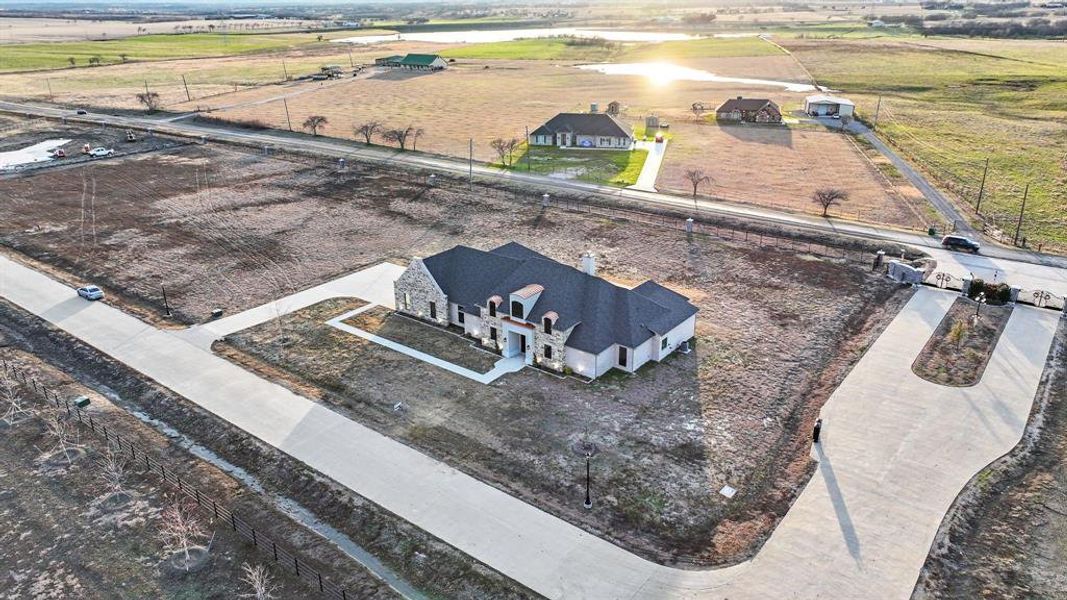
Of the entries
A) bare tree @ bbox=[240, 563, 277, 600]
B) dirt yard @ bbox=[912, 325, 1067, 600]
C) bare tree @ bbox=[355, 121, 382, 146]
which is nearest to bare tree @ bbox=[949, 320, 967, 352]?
dirt yard @ bbox=[912, 325, 1067, 600]

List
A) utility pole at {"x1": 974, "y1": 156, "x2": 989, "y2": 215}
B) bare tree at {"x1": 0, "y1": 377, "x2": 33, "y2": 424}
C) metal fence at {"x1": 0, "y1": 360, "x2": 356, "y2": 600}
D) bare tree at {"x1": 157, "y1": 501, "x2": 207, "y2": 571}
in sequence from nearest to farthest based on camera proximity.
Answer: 1. metal fence at {"x1": 0, "y1": 360, "x2": 356, "y2": 600}
2. bare tree at {"x1": 157, "y1": 501, "x2": 207, "y2": 571}
3. bare tree at {"x1": 0, "y1": 377, "x2": 33, "y2": 424}
4. utility pole at {"x1": 974, "y1": 156, "x2": 989, "y2": 215}

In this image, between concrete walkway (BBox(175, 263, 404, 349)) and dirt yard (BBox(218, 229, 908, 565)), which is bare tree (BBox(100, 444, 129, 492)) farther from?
concrete walkway (BBox(175, 263, 404, 349))

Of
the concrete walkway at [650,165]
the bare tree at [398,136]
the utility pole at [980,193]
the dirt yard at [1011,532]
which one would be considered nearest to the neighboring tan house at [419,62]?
the bare tree at [398,136]

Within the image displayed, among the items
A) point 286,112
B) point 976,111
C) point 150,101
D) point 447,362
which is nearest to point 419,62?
point 286,112

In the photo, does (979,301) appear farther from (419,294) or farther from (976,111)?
(976,111)

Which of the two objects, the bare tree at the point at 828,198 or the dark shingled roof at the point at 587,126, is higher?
the dark shingled roof at the point at 587,126

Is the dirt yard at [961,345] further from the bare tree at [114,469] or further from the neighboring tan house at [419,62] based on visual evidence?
the neighboring tan house at [419,62]
